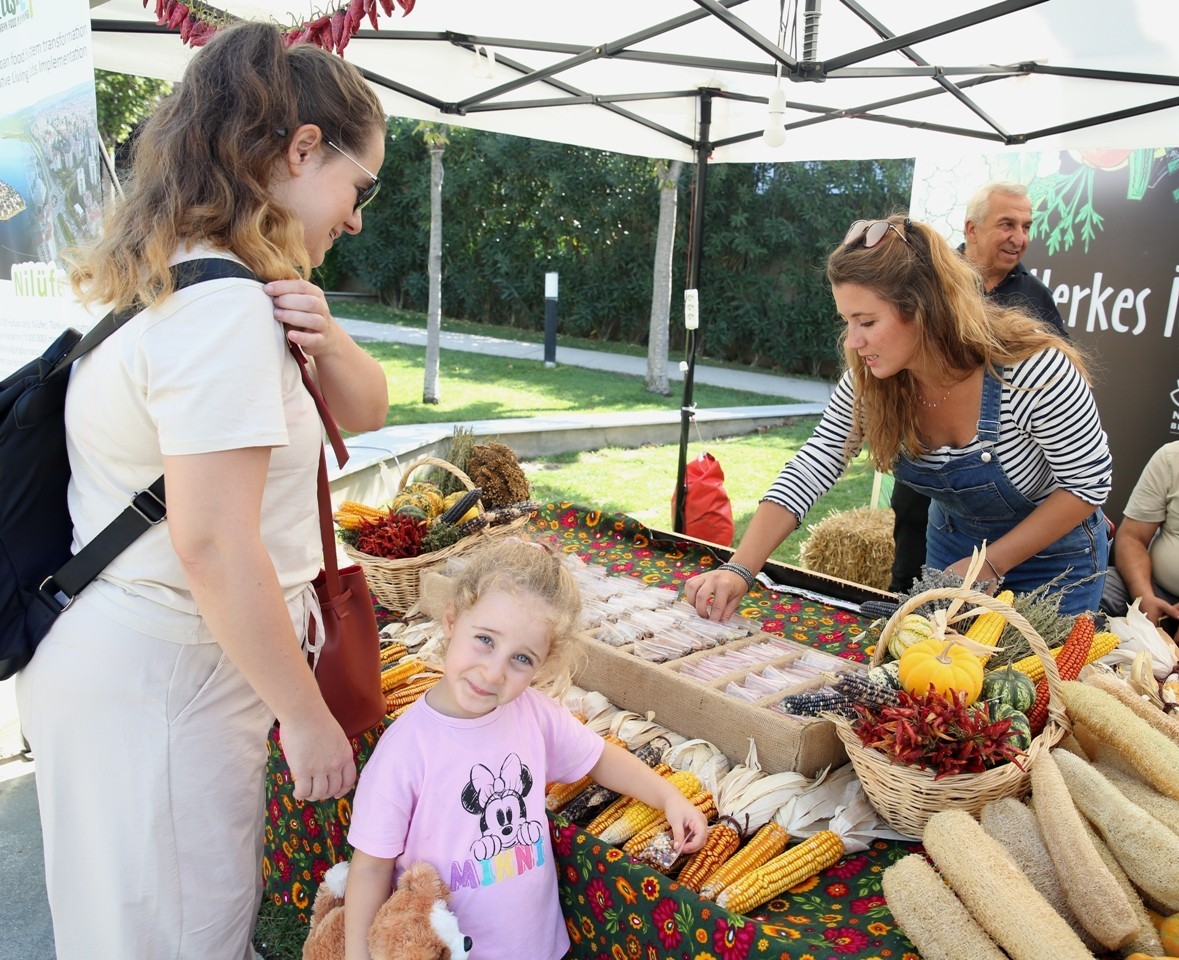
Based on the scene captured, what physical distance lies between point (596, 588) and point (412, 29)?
9.77 ft

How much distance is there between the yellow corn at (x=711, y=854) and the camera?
5.06ft

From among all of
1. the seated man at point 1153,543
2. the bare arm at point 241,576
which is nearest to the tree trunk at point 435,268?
the seated man at point 1153,543

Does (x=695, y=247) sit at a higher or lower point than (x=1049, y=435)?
higher

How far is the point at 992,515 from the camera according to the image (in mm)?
2475

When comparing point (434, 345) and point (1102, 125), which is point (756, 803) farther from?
point (434, 345)

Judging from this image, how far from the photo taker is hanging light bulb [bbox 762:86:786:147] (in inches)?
154

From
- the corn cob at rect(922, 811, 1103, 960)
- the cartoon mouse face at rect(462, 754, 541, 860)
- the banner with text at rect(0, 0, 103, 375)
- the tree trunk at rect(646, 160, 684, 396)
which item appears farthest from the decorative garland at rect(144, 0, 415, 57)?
the tree trunk at rect(646, 160, 684, 396)

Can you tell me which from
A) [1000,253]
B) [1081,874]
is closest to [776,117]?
[1000,253]

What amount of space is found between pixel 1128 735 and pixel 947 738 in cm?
32

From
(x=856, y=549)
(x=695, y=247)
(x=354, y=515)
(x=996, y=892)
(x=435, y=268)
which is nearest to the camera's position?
(x=996, y=892)

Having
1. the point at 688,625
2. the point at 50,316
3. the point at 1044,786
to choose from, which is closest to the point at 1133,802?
the point at 1044,786

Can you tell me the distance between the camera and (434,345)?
1045 cm

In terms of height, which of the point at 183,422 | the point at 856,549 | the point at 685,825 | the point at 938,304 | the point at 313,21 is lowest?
the point at 856,549

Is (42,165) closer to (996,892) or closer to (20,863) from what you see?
(20,863)
